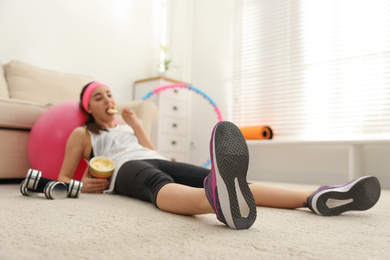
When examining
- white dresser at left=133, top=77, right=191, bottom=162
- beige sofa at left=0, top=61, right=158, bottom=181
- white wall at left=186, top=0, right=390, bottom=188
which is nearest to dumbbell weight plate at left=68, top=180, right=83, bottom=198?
beige sofa at left=0, top=61, right=158, bottom=181

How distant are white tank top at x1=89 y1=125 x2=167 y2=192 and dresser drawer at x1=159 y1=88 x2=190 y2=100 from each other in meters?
1.71

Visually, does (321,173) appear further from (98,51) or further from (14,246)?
(14,246)

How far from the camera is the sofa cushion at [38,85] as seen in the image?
8.38 feet

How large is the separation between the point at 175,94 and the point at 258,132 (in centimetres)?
104

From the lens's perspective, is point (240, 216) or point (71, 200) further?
point (71, 200)

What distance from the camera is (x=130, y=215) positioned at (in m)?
0.98

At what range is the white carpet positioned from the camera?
603 millimetres

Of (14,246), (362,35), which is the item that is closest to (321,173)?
(362,35)

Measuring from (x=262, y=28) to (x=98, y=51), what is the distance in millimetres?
1805

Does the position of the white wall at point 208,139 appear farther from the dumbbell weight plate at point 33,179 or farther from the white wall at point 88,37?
the dumbbell weight plate at point 33,179

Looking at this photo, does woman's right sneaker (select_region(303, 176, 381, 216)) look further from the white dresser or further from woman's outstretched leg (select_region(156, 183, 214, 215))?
the white dresser

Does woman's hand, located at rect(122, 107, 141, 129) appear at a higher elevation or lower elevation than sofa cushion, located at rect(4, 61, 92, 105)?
lower

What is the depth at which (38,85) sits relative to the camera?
8.64 feet

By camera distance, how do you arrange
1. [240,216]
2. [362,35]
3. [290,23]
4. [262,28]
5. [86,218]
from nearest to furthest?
[240,216] < [86,218] < [362,35] < [290,23] < [262,28]
